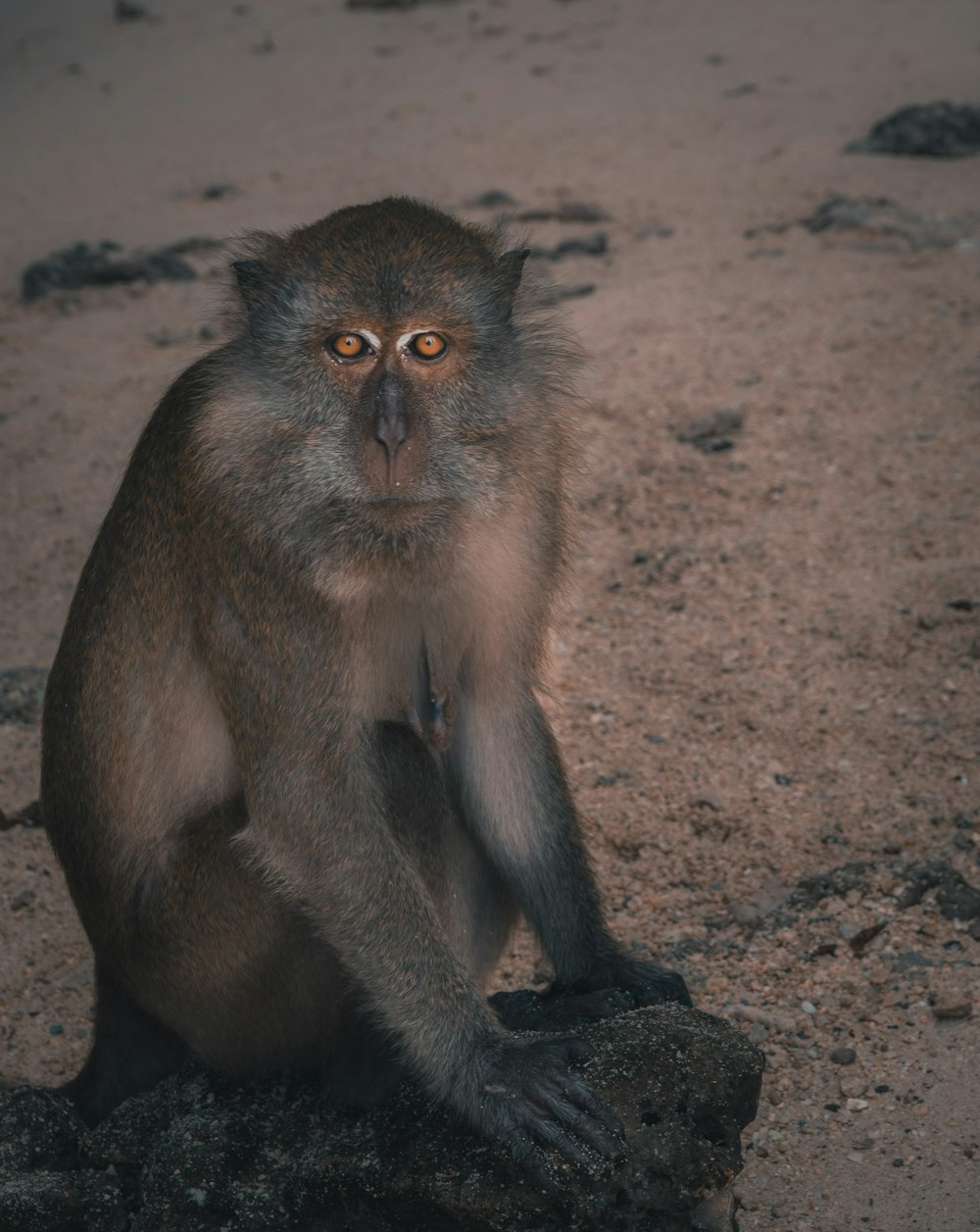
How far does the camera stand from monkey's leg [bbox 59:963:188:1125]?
320 centimetres

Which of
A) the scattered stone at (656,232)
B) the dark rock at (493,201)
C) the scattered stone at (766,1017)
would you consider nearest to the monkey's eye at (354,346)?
the scattered stone at (766,1017)

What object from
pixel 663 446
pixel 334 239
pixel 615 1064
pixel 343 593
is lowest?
pixel 615 1064

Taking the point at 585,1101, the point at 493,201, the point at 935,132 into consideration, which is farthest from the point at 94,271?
the point at 585,1101

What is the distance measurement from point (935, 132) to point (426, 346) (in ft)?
23.9

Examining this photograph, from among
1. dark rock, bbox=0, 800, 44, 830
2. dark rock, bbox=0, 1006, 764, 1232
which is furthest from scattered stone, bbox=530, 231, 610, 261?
dark rock, bbox=0, 1006, 764, 1232

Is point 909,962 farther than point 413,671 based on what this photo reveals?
Yes

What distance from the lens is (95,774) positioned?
3082mm

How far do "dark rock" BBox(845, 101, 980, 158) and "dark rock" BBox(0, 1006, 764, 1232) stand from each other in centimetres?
743

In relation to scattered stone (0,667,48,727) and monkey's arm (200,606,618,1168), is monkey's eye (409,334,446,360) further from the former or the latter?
scattered stone (0,667,48,727)

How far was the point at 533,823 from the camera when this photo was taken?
334 cm

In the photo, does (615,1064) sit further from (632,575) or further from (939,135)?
(939,135)

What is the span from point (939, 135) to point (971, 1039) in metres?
7.10

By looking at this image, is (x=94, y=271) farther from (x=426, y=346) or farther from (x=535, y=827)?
(x=426, y=346)

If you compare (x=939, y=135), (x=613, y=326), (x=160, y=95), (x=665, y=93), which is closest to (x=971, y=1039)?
(x=613, y=326)
